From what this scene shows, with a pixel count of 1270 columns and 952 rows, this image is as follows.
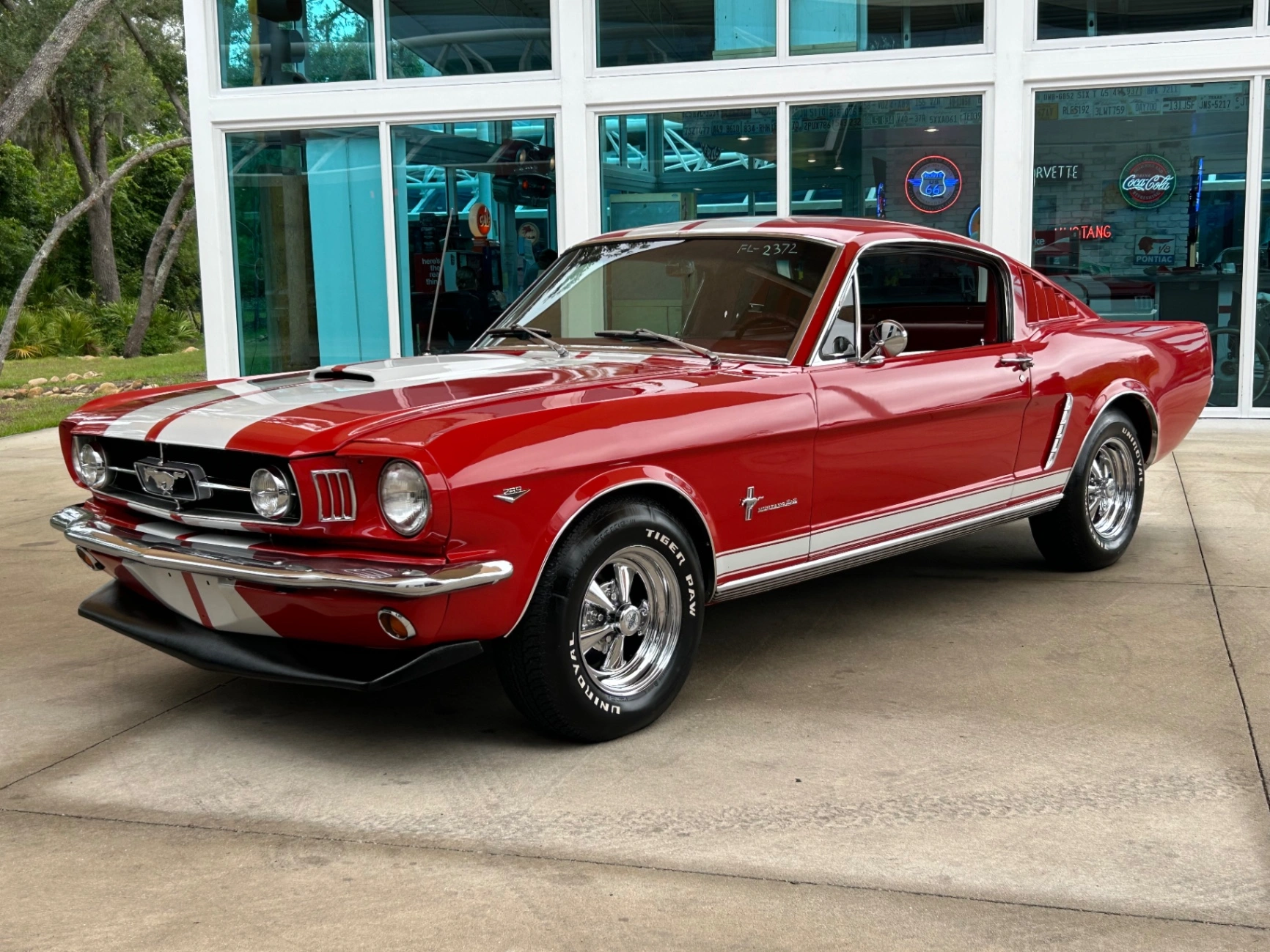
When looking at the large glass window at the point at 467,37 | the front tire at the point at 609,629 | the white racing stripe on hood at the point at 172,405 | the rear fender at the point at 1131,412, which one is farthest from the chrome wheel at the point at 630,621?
the large glass window at the point at 467,37

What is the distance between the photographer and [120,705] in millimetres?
4242

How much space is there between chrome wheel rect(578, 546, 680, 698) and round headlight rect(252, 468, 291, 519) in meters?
0.85

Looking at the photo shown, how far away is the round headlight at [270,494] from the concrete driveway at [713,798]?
28.7 inches

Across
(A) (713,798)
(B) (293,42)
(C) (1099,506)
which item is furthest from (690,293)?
(B) (293,42)

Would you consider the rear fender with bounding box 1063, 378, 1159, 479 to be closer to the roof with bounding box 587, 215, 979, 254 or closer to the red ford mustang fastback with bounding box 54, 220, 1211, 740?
the red ford mustang fastback with bounding box 54, 220, 1211, 740

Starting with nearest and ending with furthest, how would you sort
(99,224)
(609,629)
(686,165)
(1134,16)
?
(609,629) < (1134,16) < (686,165) < (99,224)

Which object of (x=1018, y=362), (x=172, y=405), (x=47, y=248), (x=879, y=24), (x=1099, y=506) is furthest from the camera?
(x=47, y=248)

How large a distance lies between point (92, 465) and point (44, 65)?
1302 centimetres

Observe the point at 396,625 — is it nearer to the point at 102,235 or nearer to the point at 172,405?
the point at 172,405

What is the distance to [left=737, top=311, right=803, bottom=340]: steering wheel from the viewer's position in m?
4.50

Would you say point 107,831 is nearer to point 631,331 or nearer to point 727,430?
point 727,430

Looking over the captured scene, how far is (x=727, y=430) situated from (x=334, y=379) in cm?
130

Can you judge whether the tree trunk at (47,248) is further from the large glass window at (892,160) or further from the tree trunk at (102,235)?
the large glass window at (892,160)

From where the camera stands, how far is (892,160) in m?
10.9
